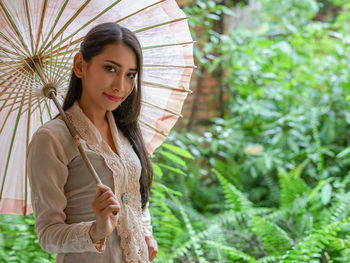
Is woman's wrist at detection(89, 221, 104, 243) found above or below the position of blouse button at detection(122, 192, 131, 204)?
below

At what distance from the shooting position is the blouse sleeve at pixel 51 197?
1.17 m

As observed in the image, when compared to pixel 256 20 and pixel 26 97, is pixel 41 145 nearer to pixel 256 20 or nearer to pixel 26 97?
pixel 26 97

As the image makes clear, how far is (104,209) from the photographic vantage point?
1.11 meters

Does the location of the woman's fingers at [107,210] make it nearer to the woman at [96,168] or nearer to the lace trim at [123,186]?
the woman at [96,168]

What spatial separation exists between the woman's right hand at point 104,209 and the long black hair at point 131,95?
0.38 meters

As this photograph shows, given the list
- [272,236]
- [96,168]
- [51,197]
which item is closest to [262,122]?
[272,236]

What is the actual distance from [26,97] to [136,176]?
1.51 ft

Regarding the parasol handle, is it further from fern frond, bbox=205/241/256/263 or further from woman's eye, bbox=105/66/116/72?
fern frond, bbox=205/241/256/263

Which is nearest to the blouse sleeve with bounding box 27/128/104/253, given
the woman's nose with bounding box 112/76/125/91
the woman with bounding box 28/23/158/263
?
the woman with bounding box 28/23/158/263

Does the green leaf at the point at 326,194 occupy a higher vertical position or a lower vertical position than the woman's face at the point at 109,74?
lower

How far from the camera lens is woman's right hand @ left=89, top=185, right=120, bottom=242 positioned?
1.11 m

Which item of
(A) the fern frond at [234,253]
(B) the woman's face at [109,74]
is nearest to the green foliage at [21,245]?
(A) the fern frond at [234,253]

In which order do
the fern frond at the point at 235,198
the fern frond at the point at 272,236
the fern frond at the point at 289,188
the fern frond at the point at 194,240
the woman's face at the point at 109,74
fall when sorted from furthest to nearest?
the fern frond at the point at 289,188, the fern frond at the point at 235,198, the fern frond at the point at 272,236, the fern frond at the point at 194,240, the woman's face at the point at 109,74

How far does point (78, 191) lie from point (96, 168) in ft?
0.27
